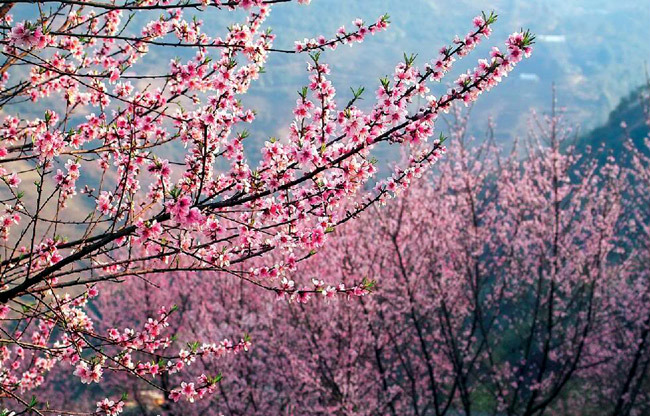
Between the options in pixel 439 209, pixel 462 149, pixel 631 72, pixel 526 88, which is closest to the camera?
pixel 462 149

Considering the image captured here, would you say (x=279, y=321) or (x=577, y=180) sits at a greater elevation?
(x=577, y=180)

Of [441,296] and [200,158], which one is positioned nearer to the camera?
[200,158]

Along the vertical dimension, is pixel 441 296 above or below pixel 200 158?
above

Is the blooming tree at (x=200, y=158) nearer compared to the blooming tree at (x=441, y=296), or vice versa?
the blooming tree at (x=200, y=158)

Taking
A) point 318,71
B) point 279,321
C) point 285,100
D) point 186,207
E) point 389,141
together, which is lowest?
point 186,207

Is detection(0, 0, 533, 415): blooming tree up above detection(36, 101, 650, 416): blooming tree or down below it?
below

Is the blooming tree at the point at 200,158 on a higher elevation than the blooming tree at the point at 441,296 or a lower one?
lower

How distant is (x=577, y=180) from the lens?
4012 cm

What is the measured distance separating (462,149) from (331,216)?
7.82 metres

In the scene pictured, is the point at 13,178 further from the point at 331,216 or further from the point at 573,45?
the point at 573,45

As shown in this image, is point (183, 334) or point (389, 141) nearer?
point (389, 141)

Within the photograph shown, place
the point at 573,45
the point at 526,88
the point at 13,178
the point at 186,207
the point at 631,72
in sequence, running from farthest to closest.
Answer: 1. the point at 573,45
2. the point at 526,88
3. the point at 631,72
4. the point at 13,178
5. the point at 186,207

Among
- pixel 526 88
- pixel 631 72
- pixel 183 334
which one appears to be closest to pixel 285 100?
pixel 526 88

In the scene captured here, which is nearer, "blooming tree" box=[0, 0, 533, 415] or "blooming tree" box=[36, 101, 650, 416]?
"blooming tree" box=[0, 0, 533, 415]
